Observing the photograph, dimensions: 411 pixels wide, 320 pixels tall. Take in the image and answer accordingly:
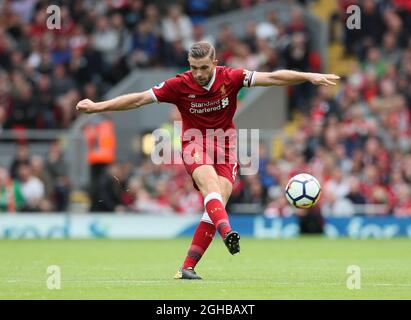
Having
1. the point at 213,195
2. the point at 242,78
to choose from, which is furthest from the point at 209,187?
the point at 242,78

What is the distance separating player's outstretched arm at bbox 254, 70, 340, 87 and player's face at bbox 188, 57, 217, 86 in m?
0.50

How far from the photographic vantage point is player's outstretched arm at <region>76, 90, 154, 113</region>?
11867 mm

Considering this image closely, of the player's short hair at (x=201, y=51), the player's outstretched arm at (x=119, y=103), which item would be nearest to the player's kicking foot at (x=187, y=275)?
the player's outstretched arm at (x=119, y=103)

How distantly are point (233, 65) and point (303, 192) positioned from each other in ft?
42.8

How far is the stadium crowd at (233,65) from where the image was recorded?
2372cm

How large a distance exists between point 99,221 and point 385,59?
8.04 meters

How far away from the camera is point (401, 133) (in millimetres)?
24484

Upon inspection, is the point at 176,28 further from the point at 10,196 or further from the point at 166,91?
the point at 166,91

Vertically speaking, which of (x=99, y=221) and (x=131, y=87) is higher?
(x=131, y=87)

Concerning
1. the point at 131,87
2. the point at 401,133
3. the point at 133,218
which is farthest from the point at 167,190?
the point at 401,133

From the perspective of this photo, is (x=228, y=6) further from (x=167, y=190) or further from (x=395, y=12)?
(x=167, y=190)

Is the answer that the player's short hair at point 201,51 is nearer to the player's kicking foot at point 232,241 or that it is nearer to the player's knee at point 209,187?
the player's knee at point 209,187

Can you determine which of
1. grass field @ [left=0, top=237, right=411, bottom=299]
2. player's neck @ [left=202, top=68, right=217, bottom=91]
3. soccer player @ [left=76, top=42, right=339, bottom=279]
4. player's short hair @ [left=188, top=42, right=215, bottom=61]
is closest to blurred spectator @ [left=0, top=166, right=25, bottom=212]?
grass field @ [left=0, top=237, right=411, bottom=299]

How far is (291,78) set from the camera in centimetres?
1185
